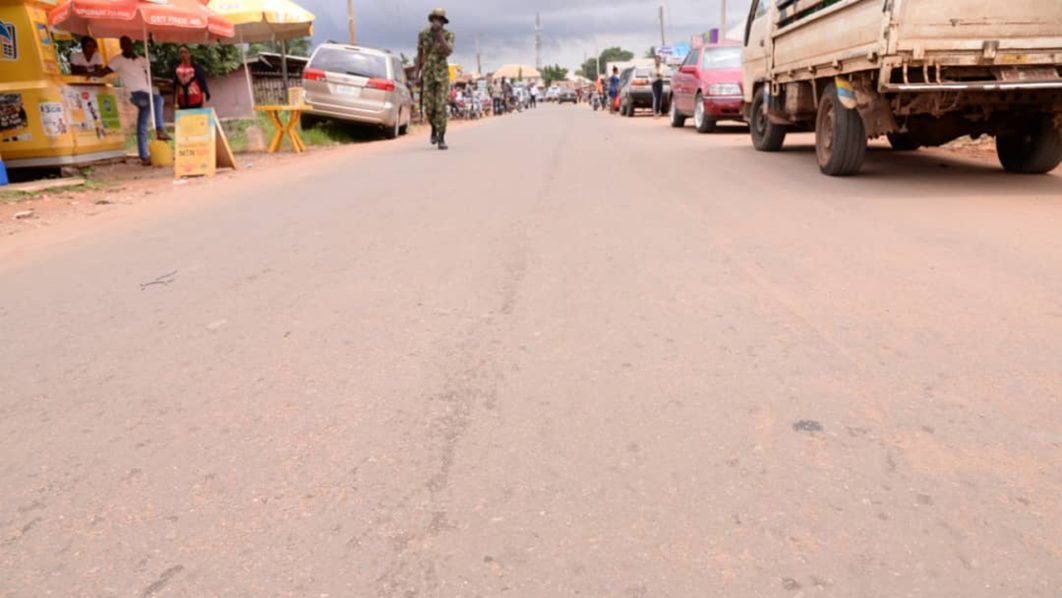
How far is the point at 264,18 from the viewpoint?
513 inches

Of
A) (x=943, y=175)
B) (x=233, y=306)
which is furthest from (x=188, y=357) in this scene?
(x=943, y=175)

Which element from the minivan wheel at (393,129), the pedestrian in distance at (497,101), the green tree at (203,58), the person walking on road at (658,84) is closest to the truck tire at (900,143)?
the minivan wheel at (393,129)

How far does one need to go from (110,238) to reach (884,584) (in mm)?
5894

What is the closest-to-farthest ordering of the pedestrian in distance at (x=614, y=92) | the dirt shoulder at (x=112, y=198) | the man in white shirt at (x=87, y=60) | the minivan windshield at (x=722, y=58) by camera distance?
the dirt shoulder at (x=112, y=198), the man in white shirt at (x=87, y=60), the minivan windshield at (x=722, y=58), the pedestrian in distance at (x=614, y=92)

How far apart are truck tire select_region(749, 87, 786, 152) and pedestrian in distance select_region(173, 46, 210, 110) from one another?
8327 mm

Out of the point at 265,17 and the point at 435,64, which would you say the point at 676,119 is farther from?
the point at 265,17

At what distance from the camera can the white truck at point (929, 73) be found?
6.29 m

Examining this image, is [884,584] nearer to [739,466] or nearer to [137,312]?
[739,466]

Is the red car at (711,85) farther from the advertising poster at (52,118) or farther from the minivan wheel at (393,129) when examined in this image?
the advertising poster at (52,118)

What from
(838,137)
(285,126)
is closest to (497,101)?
(285,126)

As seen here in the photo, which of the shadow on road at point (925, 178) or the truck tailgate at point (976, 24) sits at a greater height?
the truck tailgate at point (976, 24)

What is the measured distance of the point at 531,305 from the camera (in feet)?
12.2

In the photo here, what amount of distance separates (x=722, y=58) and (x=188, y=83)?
33.9ft

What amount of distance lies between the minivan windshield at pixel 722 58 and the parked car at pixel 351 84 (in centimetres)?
650
